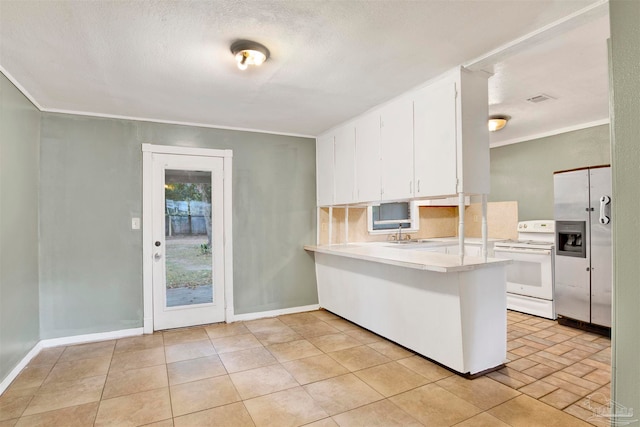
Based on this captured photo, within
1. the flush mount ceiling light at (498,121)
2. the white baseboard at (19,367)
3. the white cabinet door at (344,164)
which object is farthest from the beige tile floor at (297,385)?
the flush mount ceiling light at (498,121)

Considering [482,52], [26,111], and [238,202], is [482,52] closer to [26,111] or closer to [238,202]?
[238,202]

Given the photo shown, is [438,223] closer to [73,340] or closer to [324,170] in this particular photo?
[324,170]

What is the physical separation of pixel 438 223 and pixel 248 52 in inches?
177

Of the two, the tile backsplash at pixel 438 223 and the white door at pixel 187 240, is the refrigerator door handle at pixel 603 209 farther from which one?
the white door at pixel 187 240

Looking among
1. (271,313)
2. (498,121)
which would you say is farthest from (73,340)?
(498,121)

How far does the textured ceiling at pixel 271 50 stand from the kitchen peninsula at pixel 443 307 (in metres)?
1.51

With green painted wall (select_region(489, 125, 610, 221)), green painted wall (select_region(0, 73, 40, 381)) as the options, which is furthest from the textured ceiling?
green painted wall (select_region(489, 125, 610, 221))

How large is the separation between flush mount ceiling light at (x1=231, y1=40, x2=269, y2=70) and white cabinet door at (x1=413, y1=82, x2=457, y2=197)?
1.36 metres

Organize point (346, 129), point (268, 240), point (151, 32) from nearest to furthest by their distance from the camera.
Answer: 1. point (151, 32)
2. point (346, 129)
3. point (268, 240)

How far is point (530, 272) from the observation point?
4.34 m

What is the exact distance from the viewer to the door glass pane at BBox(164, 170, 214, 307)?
3.98 meters

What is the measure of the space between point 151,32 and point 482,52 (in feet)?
7.02

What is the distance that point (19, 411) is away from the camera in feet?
7.54

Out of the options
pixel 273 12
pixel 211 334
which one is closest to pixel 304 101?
pixel 273 12
